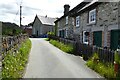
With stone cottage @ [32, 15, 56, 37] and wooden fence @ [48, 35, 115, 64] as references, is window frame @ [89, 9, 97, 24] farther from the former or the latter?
stone cottage @ [32, 15, 56, 37]

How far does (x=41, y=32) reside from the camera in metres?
65.4

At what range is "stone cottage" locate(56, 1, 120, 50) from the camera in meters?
13.6

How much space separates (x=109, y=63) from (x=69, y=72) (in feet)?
6.43

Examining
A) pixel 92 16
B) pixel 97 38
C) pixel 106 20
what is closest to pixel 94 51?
pixel 106 20

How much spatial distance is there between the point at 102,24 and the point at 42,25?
49383 mm

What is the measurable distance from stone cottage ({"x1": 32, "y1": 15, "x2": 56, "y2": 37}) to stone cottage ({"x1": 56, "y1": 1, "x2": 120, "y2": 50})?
43.8 m

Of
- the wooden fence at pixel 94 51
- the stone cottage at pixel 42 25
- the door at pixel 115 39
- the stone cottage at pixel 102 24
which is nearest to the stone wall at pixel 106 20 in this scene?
the stone cottage at pixel 102 24

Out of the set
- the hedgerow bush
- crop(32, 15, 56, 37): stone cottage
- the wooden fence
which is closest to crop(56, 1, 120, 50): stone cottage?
the wooden fence

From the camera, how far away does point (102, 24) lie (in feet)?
51.0

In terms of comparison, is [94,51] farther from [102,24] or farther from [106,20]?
[102,24]

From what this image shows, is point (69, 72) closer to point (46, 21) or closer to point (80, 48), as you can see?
point (80, 48)

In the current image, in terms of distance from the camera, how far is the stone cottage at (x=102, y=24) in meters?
13.6

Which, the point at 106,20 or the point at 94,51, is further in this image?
the point at 106,20

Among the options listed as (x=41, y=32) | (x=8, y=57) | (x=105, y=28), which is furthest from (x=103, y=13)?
(x=41, y=32)
